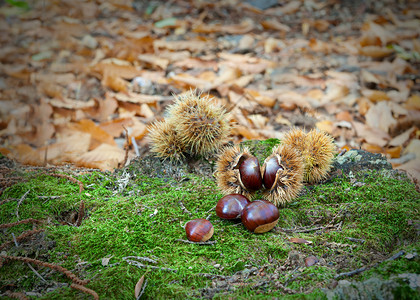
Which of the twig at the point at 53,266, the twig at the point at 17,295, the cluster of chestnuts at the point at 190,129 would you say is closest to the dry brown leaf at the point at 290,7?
the cluster of chestnuts at the point at 190,129

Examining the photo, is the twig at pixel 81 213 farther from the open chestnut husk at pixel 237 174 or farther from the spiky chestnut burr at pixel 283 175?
the spiky chestnut burr at pixel 283 175

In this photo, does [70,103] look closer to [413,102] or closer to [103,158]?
[103,158]

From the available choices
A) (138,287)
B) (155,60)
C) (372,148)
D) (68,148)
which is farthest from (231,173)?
(155,60)

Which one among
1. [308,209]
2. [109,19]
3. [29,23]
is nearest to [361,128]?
[308,209]

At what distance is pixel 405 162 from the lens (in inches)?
140

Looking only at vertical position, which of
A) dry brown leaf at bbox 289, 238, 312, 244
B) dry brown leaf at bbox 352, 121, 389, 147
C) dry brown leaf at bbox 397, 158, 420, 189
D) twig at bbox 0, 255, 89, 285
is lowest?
dry brown leaf at bbox 352, 121, 389, 147

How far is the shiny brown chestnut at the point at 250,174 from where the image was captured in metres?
2.36

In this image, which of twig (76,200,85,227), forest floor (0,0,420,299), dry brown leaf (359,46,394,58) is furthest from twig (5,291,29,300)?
dry brown leaf (359,46,394,58)

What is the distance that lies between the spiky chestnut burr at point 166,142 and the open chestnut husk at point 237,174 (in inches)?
17.8

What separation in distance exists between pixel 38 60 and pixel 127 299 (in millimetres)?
5049

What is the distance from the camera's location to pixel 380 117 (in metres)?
4.48

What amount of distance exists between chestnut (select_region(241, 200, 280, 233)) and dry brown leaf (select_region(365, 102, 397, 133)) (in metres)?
2.88

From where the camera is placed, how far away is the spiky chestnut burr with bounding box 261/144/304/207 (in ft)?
7.62

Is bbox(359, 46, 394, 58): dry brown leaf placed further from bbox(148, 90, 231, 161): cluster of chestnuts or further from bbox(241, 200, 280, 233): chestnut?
bbox(241, 200, 280, 233): chestnut
